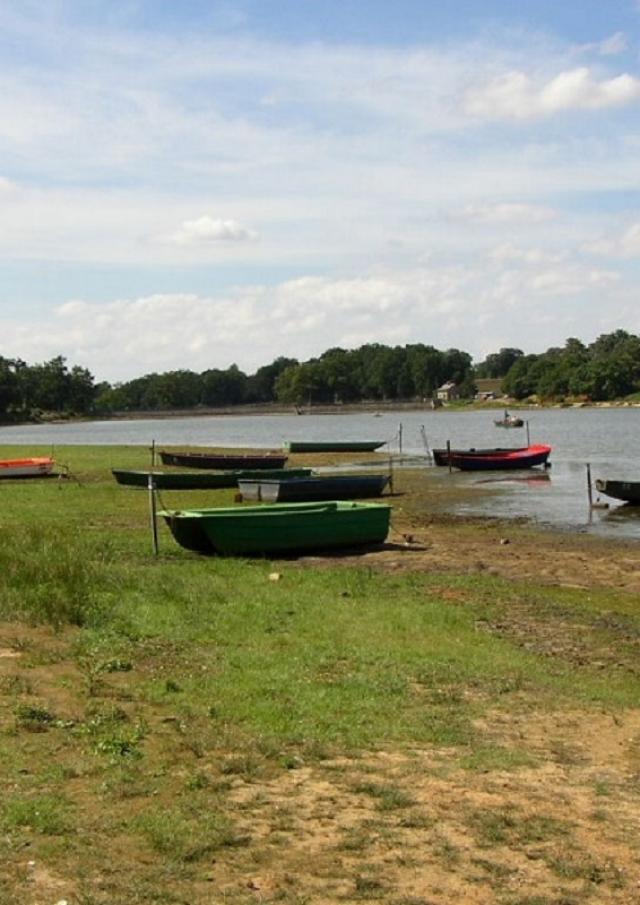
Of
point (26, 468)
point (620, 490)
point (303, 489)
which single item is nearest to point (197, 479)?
point (303, 489)

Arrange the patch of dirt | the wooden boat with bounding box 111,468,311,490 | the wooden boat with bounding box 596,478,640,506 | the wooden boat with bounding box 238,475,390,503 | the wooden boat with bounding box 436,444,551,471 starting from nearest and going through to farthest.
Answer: the patch of dirt
the wooden boat with bounding box 238,475,390,503
the wooden boat with bounding box 596,478,640,506
the wooden boat with bounding box 111,468,311,490
the wooden boat with bounding box 436,444,551,471

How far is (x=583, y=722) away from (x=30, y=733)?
196 inches

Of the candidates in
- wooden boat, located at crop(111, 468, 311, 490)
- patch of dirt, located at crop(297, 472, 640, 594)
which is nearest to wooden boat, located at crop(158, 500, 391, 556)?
patch of dirt, located at crop(297, 472, 640, 594)

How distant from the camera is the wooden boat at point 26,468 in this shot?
4147 cm

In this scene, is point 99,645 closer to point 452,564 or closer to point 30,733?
point 30,733

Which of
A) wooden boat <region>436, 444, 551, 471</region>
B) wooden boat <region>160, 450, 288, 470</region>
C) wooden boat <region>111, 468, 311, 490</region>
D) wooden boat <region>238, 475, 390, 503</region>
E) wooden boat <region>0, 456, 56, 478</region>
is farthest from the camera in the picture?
wooden boat <region>436, 444, 551, 471</region>

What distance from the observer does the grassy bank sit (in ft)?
20.8

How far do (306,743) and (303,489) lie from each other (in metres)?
22.1

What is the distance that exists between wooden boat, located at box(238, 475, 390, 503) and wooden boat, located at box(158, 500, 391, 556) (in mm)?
6155

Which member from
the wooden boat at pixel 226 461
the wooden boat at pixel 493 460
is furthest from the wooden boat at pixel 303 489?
the wooden boat at pixel 493 460

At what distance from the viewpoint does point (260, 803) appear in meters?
7.38

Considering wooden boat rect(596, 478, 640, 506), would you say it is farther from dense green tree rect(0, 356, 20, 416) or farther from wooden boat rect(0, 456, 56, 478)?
dense green tree rect(0, 356, 20, 416)

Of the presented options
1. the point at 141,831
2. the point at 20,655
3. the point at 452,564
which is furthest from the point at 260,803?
the point at 452,564

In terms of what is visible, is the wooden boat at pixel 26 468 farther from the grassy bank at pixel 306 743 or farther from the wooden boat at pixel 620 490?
the grassy bank at pixel 306 743
